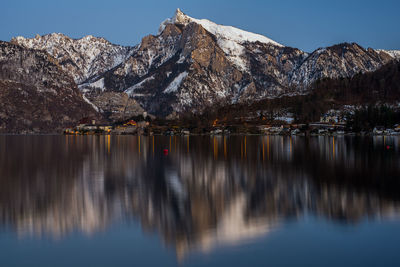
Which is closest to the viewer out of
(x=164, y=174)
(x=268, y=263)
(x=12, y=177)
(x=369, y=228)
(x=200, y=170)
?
(x=268, y=263)

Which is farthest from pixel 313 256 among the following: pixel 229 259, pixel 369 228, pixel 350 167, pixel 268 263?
pixel 350 167

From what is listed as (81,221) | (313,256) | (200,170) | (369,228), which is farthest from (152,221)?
(200,170)

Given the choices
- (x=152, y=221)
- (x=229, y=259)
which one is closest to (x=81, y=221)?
(x=152, y=221)

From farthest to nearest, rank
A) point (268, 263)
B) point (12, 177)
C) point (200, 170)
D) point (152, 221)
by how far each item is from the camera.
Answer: point (200, 170), point (12, 177), point (152, 221), point (268, 263)

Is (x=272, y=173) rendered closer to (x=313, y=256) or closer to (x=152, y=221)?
(x=152, y=221)

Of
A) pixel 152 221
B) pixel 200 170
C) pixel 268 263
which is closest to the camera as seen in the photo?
pixel 268 263

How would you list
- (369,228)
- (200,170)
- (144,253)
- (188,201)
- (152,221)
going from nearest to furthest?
(144,253) < (369,228) < (152,221) < (188,201) < (200,170)

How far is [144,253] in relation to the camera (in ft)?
50.8

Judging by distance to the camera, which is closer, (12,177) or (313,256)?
(313,256)

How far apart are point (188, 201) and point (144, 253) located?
959cm

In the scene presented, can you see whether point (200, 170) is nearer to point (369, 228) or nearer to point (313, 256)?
point (369, 228)

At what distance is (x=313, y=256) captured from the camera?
15.0m

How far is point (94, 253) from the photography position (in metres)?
15.5

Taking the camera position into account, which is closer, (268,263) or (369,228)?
(268,263)
